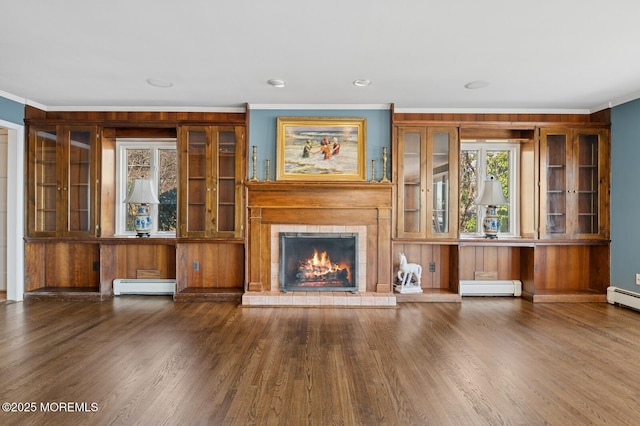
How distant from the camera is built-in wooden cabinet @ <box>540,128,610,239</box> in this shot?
4.89 m

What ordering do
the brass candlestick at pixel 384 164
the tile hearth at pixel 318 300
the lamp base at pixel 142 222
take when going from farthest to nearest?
1. the lamp base at pixel 142 222
2. the brass candlestick at pixel 384 164
3. the tile hearth at pixel 318 300

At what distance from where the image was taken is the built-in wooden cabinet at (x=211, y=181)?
489cm

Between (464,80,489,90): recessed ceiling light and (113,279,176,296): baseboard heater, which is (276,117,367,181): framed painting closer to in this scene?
(464,80,489,90): recessed ceiling light

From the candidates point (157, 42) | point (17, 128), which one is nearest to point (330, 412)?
point (157, 42)

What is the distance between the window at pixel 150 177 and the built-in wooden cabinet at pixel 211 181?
0.51 metres

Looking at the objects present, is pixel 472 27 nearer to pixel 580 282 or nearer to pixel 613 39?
pixel 613 39

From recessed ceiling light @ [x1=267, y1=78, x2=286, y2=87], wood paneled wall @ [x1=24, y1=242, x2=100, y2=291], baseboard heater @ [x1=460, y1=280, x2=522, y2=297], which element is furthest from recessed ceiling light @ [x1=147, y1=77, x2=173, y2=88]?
baseboard heater @ [x1=460, y1=280, x2=522, y2=297]

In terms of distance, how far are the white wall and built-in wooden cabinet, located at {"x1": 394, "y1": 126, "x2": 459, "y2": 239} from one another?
17.3ft

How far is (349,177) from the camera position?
4.84 m

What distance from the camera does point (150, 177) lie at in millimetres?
5355

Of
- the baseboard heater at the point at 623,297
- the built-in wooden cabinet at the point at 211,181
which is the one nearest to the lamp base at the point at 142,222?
the built-in wooden cabinet at the point at 211,181

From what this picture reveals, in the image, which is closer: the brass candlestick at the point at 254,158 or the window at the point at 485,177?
the brass candlestick at the point at 254,158

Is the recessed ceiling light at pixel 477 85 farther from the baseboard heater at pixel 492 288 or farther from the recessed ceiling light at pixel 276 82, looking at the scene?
the baseboard heater at pixel 492 288

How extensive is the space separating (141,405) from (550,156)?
5265mm
